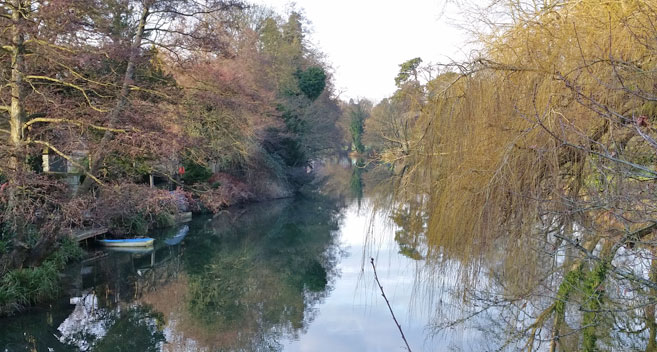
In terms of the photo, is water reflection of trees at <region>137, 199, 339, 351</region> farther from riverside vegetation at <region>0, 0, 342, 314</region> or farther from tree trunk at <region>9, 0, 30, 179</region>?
tree trunk at <region>9, 0, 30, 179</region>

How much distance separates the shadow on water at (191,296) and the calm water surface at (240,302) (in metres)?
0.02

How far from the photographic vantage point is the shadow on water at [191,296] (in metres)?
7.56

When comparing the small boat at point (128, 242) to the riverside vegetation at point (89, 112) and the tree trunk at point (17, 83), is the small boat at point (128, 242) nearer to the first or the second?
the riverside vegetation at point (89, 112)

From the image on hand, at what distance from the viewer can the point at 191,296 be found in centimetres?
970

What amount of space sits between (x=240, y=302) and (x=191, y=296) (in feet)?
3.26

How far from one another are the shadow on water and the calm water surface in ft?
0.06

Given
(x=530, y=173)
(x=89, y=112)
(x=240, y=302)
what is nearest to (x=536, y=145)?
(x=530, y=173)

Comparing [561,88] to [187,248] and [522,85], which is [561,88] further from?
[187,248]

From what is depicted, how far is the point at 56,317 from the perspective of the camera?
804 centimetres

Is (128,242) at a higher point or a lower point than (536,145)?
lower

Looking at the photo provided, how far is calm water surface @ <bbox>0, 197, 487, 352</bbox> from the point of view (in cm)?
712

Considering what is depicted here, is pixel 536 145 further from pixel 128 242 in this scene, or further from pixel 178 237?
pixel 178 237

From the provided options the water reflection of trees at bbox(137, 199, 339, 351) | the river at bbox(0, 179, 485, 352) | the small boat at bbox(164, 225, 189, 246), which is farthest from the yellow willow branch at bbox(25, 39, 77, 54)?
the small boat at bbox(164, 225, 189, 246)

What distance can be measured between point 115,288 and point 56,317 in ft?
6.10
